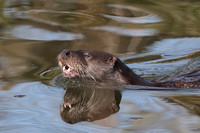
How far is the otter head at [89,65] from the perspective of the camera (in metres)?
5.19

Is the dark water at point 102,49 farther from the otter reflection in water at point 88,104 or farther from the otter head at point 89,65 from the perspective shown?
the otter head at point 89,65

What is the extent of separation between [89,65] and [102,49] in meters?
1.77

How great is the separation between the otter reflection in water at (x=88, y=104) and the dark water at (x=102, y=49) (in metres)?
0.09

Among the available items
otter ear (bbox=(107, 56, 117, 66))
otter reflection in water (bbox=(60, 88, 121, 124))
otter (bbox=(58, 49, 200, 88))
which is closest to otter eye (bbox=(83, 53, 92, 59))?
otter (bbox=(58, 49, 200, 88))

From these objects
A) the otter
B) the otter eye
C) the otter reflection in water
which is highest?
the otter eye

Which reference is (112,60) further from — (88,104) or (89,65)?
(88,104)

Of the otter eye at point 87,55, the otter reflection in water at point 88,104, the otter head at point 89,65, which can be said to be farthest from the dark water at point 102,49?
the otter eye at point 87,55

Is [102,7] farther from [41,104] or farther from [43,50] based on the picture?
[41,104]

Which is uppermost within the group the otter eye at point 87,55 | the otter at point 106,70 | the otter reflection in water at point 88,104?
the otter eye at point 87,55

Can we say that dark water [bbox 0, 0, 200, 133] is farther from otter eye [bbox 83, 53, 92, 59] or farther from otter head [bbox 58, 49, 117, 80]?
otter eye [bbox 83, 53, 92, 59]

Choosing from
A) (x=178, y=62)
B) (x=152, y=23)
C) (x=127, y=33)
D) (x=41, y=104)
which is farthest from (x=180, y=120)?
(x=152, y=23)

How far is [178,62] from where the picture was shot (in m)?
6.80

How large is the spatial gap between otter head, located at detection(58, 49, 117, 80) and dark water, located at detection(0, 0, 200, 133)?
27 cm

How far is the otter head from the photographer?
519 cm
